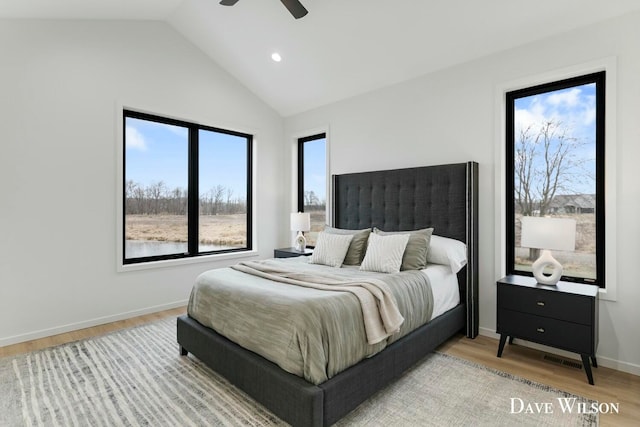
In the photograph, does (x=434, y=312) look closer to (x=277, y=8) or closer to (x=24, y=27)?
(x=277, y=8)

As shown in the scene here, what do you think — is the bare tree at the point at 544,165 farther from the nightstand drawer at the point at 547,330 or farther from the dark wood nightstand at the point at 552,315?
the nightstand drawer at the point at 547,330

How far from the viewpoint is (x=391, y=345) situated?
2236 mm

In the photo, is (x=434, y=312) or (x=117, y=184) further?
(x=117, y=184)

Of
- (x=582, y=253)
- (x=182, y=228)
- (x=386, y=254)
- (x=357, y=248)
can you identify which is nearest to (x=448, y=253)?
(x=386, y=254)

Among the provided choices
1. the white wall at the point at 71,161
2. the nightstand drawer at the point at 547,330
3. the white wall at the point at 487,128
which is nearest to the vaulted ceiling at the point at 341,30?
the white wall at the point at 487,128

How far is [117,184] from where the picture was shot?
3.62 m

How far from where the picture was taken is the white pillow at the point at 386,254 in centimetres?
289

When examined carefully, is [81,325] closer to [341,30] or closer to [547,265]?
[341,30]

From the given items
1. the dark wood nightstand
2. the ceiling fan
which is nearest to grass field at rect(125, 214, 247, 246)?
the ceiling fan

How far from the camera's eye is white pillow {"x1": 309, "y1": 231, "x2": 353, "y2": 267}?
3273mm

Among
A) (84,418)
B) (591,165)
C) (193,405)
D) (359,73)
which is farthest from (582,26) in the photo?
(84,418)

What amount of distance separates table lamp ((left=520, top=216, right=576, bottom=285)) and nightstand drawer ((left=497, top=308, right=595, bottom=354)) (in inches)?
12.8

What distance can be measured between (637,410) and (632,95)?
7.32 ft

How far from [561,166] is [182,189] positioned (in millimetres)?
4291
